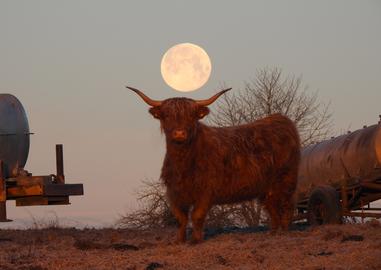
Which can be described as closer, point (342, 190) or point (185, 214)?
point (185, 214)

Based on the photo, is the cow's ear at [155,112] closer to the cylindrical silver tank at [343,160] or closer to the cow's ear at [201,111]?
the cow's ear at [201,111]

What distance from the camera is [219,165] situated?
1368 centimetres

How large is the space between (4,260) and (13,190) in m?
4.86

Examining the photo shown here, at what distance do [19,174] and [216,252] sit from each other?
6.30 meters

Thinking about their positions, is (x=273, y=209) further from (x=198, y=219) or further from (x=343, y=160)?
(x=343, y=160)

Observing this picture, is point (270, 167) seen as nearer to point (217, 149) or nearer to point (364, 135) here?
point (217, 149)

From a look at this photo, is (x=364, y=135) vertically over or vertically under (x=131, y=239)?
over

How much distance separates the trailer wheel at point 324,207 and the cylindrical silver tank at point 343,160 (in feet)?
2.87

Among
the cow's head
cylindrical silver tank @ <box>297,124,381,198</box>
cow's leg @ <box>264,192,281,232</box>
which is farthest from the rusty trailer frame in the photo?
cylindrical silver tank @ <box>297,124,381,198</box>

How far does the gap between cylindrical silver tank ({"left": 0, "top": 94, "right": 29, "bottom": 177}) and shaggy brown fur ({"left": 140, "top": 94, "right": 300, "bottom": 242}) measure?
14.0ft

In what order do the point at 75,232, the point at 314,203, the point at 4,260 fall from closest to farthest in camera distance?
the point at 4,260
the point at 75,232
the point at 314,203

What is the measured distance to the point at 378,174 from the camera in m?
17.3

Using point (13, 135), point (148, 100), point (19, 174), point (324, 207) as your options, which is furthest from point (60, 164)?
point (324, 207)

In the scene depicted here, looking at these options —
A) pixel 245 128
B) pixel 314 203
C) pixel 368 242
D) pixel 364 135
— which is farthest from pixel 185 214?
pixel 364 135
